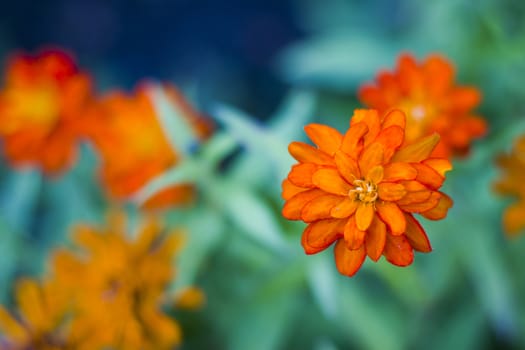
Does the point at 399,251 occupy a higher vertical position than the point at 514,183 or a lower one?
lower

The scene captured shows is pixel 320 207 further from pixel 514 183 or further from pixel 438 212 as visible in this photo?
pixel 514 183

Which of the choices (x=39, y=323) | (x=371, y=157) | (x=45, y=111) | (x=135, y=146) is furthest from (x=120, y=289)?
(x=371, y=157)

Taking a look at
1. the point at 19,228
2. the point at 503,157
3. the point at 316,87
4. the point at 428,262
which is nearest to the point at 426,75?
the point at 503,157

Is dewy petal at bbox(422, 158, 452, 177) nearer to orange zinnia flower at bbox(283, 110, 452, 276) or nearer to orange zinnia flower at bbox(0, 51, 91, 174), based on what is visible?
orange zinnia flower at bbox(283, 110, 452, 276)

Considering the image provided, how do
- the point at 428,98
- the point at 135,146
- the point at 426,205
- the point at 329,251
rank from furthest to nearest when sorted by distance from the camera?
the point at 135,146 → the point at 329,251 → the point at 428,98 → the point at 426,205

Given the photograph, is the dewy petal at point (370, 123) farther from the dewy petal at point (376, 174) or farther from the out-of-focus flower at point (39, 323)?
the out-of-focus flower at point (39, 323)
